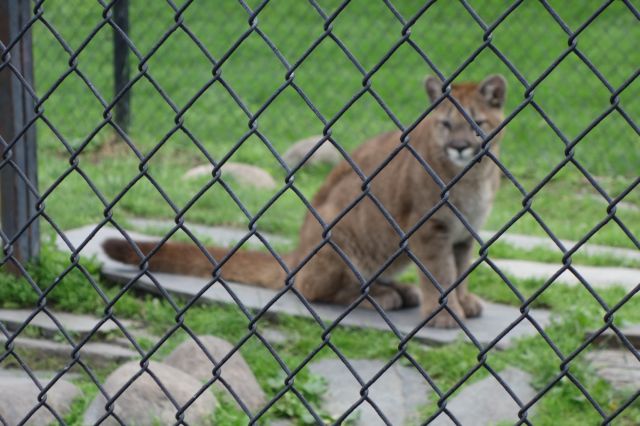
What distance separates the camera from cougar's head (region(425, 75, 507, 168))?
558 cm

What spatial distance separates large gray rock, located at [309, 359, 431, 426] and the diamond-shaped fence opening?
0.05 feet

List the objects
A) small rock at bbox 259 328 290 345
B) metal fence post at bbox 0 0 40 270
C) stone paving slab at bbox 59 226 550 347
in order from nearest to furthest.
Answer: metal fence post at bbox 0 0 40 270 < small rock at bbox 259 328 290 345 < stone paving slab at bbox 59 226 550 347

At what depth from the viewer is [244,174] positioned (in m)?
7.89

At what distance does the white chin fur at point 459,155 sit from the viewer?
5.57 m

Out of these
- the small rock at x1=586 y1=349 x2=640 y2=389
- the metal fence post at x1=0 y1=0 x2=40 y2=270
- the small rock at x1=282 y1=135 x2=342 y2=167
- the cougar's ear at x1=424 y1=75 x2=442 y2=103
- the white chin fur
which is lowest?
the small rock at x1=586 y1=349 x2=640 y2=389

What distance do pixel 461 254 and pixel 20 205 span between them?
2213mm

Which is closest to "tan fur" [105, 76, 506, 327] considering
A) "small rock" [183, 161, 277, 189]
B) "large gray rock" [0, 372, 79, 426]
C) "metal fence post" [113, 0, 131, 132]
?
"large gray rock" [0, 372, 79, 426]

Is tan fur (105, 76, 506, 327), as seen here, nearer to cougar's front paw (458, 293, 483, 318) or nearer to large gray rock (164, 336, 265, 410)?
cougar's front paw (458, 293, 483, 318)

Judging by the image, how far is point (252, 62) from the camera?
11.8 metres

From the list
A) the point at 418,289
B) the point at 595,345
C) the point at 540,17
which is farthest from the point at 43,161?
the point at 540,17

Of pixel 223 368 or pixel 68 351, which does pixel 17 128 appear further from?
pixel 223 368

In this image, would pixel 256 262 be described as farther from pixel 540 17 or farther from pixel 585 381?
pixel 540 17

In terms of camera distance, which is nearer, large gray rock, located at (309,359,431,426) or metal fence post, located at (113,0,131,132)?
large gray rock, located at (309,359,431,426)

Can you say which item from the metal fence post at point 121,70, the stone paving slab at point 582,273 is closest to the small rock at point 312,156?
the metal fence post at point 121,70
